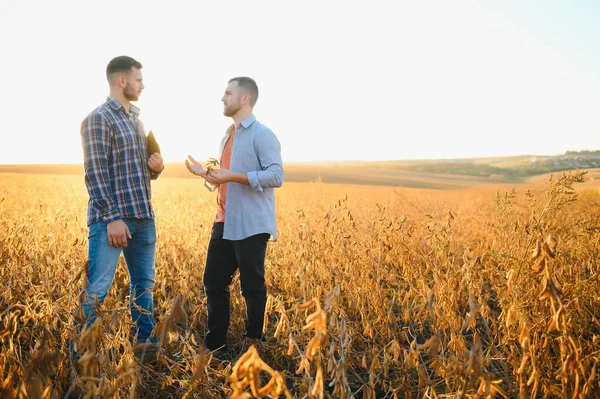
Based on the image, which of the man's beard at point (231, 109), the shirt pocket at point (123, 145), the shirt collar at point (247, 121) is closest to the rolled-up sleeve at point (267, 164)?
the shirt collar at point (247, 121)

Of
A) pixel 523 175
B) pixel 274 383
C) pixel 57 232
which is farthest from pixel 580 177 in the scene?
pixel 523 175

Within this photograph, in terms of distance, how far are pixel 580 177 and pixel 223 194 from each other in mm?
2465

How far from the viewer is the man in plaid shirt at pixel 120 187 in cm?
281

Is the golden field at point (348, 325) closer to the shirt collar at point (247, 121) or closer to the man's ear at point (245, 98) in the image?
the shirt collar at point (247, 121)

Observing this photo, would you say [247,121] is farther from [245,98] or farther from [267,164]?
[267,164]

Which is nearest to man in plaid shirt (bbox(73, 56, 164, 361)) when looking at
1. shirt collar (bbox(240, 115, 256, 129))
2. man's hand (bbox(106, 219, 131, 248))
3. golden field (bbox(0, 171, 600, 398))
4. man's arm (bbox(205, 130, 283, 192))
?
man's hand (bbox(106, 219, 131, 248))

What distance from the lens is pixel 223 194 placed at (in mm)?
3309

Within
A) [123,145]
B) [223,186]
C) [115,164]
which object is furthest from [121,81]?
[223,186]

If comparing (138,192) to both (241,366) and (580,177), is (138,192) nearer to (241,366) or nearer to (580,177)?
(241,366)

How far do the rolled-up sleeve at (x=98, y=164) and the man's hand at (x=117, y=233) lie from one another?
0.04 meters

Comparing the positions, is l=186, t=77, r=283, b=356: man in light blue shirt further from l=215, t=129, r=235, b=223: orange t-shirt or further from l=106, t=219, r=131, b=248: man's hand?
l=106, t=219, r=131, b=248: man's hand

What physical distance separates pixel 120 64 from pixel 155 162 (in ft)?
2.36

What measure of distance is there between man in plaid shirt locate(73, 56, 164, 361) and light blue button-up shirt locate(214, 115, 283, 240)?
58 cm

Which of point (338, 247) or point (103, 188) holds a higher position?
point (103, 188)
